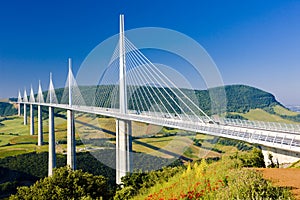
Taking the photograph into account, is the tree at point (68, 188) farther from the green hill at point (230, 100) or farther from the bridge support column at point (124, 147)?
the green hill at point (230, 100)

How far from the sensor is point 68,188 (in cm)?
1194

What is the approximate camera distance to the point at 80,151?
49844 millimetres

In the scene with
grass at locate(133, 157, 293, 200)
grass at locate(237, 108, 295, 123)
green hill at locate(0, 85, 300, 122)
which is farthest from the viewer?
grass at locate(237, 108, 295, 123)

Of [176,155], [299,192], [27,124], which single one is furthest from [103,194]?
[27,124]

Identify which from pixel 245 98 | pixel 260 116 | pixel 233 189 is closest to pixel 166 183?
pixel 233 189

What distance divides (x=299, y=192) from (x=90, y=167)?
1521 inches

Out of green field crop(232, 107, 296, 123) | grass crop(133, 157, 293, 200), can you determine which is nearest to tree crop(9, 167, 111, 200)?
grass crop(133, 157, 293, 200)

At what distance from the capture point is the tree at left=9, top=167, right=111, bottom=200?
1132 centimetres

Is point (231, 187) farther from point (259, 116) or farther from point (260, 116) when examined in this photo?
point (260, 116)

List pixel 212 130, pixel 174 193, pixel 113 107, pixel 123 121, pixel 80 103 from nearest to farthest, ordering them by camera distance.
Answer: pixel 174 193 → pixel 212 130 → pixel 123 121 → pixel 113 107 → pixel 80 103

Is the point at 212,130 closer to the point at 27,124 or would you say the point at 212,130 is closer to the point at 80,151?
the point at 80,151

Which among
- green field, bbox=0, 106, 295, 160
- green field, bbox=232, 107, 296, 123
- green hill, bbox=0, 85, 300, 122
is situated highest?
green hill, bbox=0, 85, 300, 122

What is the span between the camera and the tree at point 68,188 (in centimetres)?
1132

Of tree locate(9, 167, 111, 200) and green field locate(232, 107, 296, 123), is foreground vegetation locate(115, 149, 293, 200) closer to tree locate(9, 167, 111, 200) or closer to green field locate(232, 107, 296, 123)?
tree locate(9, 167, 111, 200)
